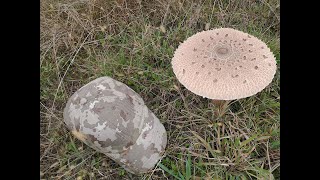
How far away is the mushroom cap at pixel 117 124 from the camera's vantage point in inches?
99.7

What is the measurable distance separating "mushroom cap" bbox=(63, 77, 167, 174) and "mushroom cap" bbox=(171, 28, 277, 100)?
50 cm

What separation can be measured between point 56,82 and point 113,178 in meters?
1.15

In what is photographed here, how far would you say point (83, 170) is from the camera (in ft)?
9.31

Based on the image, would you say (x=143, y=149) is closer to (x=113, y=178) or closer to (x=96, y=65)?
(x=113, y=178)

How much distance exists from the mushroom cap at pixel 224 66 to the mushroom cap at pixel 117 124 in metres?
0.50

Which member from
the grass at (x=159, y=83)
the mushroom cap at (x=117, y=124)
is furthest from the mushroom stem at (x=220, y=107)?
the mushroom cap at (x=117, y=124)

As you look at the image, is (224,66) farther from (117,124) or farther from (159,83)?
(159,83)

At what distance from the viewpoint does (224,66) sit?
237 cm

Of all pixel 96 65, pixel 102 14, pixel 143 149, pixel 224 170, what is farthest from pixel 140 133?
pixel 102 14

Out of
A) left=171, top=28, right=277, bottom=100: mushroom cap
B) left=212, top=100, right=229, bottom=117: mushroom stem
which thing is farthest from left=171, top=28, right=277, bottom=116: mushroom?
left=212, top=100, right=229, bottom=117: mushroom stem

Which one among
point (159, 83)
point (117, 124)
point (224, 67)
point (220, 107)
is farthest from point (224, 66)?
point (159, 83)

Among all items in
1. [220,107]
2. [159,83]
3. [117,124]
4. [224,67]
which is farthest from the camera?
[159,83]

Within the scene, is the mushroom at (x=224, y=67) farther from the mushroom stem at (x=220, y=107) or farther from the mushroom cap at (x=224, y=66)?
the mushroom stem at (x=220, y=107)

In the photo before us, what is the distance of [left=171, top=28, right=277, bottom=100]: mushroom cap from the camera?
2.32 metres
